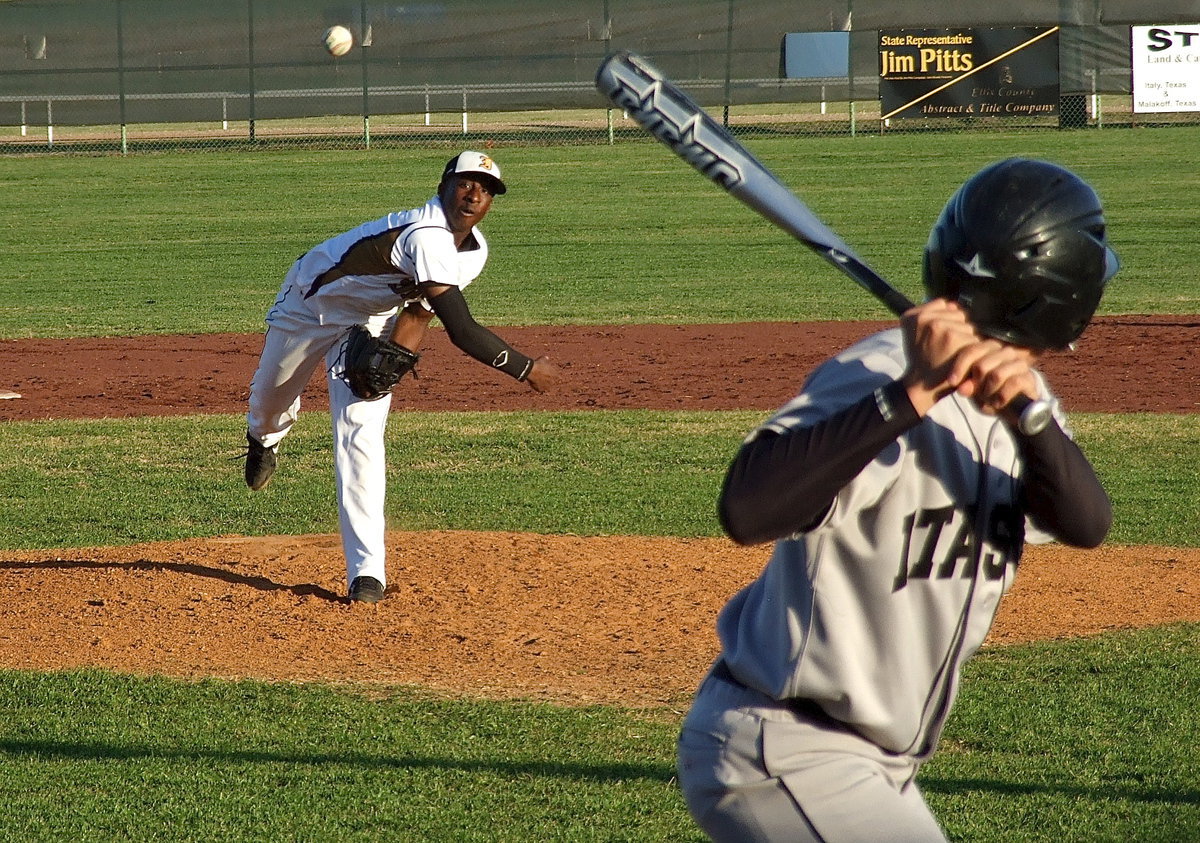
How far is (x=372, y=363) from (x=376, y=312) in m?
0.45

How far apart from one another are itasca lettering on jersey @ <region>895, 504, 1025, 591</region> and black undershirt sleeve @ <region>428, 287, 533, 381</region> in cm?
361

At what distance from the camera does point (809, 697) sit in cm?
224

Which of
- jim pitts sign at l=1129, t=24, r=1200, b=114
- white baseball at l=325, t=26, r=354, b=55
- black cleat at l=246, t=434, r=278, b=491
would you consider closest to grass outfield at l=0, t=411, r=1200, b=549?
black cleat at l=246, t=434, r=278, b=491

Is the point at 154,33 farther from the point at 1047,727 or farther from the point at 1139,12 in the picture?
the point at 1047,727

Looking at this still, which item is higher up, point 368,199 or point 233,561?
point 368,199

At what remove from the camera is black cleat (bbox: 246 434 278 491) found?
6.96m

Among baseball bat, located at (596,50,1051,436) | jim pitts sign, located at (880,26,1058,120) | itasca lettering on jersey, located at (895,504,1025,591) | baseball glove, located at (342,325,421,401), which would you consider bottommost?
baseball glove, located at (342,325,421,401)

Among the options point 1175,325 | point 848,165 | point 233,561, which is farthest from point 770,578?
point 848,165

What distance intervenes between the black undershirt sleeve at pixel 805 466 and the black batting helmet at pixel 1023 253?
27 centimetres

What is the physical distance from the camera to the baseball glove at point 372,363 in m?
5.88

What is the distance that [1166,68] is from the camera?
2897 cm

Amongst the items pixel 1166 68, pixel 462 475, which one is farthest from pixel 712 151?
pixel 1166 68

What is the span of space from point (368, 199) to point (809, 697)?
2241cm

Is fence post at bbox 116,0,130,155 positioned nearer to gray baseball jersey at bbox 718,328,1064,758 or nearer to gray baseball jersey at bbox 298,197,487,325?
gray baseball jersey at bbox 298,197,487,325
